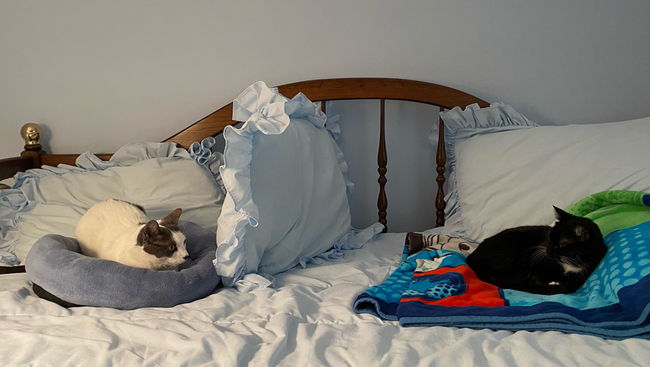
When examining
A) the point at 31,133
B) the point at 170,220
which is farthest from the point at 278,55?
the point at 31,133

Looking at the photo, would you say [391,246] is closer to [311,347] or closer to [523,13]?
[311,347]

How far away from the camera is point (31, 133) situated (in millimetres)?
1713

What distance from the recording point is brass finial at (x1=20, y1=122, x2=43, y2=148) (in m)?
1.71

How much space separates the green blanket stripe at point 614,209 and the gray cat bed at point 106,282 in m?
0.85

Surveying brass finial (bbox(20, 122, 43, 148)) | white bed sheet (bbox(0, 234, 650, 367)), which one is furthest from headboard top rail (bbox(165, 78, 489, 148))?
white bed sheet (bbox(0, 234, 650, 367))

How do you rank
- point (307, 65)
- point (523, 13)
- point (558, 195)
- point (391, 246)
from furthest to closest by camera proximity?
point (307, 65), point (523, 13), point (391, 246), point (558, 195)

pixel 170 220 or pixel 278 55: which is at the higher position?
Answer: pixel 278 55

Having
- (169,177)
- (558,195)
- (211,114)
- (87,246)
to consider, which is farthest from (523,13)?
(87,246)

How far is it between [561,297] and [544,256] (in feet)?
0.38

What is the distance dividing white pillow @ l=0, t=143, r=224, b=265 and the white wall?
1.01 feet

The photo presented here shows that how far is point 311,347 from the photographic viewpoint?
79cm

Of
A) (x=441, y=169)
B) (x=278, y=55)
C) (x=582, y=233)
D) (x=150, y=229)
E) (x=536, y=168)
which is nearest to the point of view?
(x=582, y=233)

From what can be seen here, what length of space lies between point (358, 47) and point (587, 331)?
1156 millimetres

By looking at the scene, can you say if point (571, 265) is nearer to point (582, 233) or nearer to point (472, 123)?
point (582, 233)
